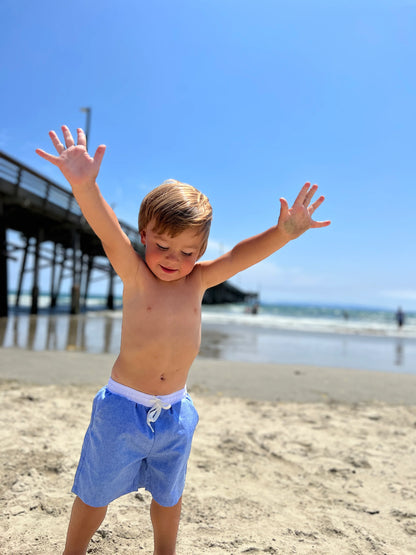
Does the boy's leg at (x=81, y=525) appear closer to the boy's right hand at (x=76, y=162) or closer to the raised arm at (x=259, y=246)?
the raised arm at (x=259, y=246)

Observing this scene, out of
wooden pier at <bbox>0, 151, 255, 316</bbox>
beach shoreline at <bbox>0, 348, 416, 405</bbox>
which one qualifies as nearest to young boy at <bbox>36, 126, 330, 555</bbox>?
beach shoreline at <bbox>0, 348, 416, 405</bbox>

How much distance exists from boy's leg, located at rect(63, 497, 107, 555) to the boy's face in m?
0.96

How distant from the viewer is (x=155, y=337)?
1.74 metres

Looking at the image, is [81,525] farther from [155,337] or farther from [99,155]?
[99,155]

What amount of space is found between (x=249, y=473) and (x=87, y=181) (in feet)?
7.76

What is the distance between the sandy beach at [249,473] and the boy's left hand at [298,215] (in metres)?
1.57

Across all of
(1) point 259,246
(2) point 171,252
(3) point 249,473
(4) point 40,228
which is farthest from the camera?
(4) point 40,228

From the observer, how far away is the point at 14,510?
87.4 inches

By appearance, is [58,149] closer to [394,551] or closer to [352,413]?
[394,551]

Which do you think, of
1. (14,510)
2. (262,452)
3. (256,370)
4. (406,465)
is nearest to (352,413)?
(406,465)

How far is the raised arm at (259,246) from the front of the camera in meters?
1.96

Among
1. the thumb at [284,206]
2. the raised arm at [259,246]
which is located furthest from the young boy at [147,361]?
the thumb at [284,206]

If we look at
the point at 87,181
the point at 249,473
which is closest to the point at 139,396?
the point at 87,181

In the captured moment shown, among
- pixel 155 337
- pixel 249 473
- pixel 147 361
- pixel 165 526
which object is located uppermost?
pixel 155 337
